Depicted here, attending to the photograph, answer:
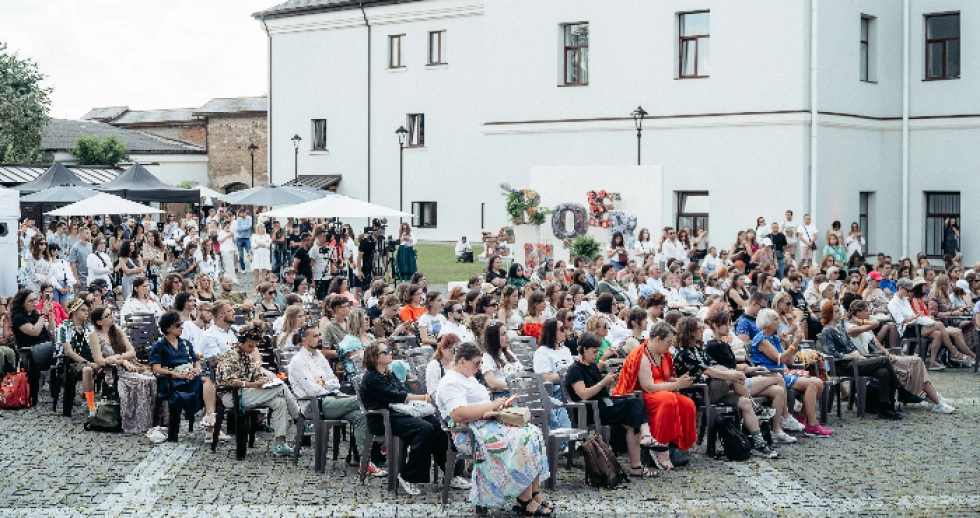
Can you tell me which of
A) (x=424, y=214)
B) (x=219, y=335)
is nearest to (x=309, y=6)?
(x=424, y=214)

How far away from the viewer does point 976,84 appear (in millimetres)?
32469


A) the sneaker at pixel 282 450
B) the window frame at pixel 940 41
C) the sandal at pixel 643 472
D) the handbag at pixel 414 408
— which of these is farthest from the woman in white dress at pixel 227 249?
the sandal at pixel 643 472

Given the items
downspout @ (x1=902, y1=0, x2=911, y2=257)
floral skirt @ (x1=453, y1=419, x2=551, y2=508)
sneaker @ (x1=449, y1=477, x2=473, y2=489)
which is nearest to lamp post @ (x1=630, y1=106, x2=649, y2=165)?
downspout @ (x1=902, y1=0, x2=911, y2=257)

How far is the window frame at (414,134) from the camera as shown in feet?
153

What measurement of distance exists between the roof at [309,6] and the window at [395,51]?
1.38m

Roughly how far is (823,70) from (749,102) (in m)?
1.93

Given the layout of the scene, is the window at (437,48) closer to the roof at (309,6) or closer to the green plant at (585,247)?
the roof at (309,6)

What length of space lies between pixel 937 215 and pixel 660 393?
2424 cm

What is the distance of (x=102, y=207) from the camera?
1021 inches

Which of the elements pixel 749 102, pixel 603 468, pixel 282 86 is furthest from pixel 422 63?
pixel 603 468

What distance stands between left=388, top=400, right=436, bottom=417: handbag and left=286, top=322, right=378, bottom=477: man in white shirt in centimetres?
51

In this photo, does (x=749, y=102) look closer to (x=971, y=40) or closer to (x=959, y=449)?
(x=971, y=40)

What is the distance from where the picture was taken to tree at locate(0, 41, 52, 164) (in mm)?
53750

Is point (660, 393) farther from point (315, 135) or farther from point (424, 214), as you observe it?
point (315, 135)
